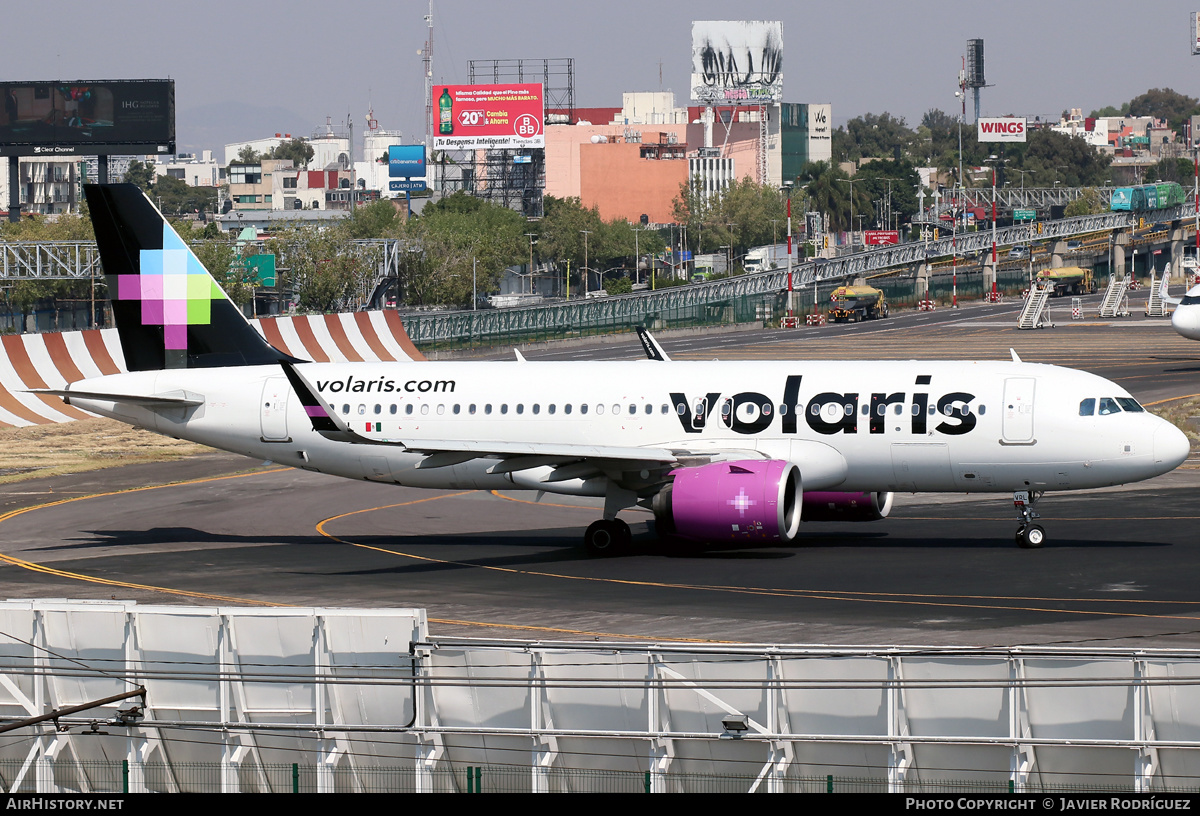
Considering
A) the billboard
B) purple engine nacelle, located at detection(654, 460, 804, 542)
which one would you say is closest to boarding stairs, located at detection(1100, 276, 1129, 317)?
the billboard

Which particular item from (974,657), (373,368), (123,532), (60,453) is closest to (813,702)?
(974,657)

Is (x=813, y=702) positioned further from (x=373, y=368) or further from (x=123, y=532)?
(x=123, y=532)

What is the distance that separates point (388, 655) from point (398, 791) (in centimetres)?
215

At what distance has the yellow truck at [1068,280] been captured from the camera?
6535 inches

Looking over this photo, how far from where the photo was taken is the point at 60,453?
6166 centimetres

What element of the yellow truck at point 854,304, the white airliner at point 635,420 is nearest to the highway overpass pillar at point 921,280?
the yellow truck at point 854,304

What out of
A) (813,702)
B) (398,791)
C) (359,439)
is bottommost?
(398,791)

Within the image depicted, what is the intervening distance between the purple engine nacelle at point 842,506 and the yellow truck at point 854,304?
351 ft

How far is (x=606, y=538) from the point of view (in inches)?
1506

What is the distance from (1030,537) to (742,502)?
26.4 feet

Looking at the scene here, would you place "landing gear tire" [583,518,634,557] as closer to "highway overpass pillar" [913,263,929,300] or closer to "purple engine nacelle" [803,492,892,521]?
"purple engine nacelle" [803,492,892,521]

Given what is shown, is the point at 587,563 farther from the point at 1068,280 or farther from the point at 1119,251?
the point at 1119,251
